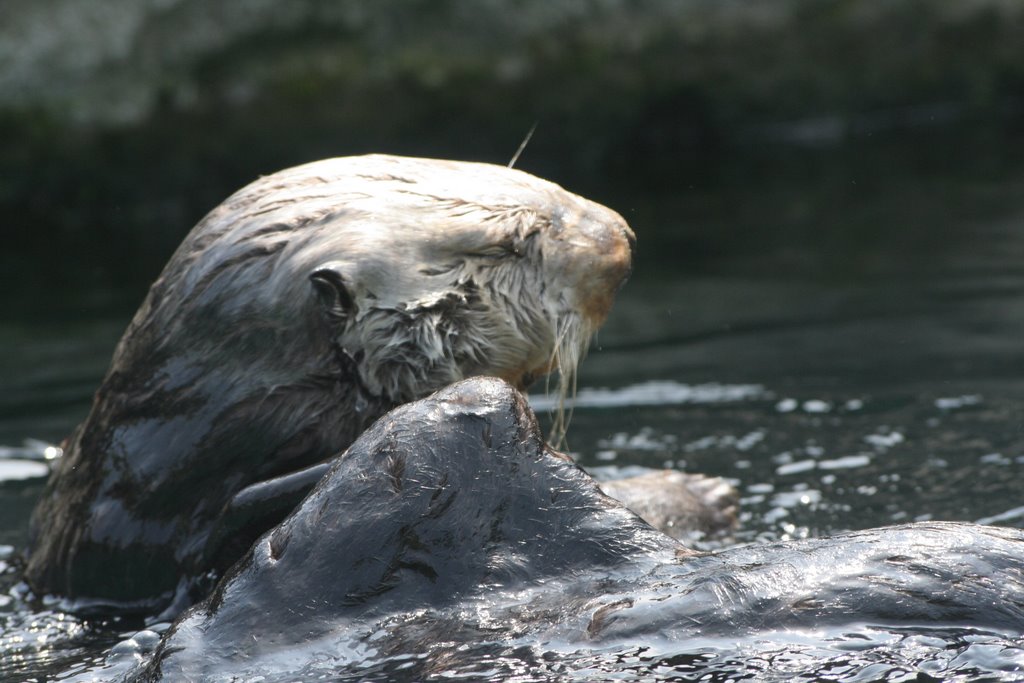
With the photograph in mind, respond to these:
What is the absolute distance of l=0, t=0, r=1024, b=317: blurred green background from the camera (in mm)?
7312

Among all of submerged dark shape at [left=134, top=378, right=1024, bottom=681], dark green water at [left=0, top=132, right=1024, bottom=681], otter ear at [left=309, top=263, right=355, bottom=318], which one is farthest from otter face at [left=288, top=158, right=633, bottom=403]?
dark green water at [left=0, top=132, right=1024, bottom=681]

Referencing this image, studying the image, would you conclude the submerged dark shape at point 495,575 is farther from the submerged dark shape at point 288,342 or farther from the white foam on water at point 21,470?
the white foam on water at point 21,470

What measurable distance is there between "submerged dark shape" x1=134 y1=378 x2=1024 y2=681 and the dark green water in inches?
2.4

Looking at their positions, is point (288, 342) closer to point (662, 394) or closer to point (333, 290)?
point (333, 290)

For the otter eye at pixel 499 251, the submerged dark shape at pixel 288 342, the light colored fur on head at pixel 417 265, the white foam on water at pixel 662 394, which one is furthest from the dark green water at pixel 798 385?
the otter eye at pixel 499 251

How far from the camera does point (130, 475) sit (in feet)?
9.46

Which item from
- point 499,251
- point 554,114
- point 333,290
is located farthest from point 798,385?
point 554,114

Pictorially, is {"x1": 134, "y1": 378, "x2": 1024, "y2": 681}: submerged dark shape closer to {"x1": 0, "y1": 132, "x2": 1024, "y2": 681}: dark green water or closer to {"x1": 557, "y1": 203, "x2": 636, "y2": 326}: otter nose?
{"x1": 0, "y1": 132, "x2": 1024, "y2": 681}: dark green water

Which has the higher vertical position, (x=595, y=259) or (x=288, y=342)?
(x=595, y=259)

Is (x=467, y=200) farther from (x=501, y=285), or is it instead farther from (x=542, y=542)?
(x=542, y=542)

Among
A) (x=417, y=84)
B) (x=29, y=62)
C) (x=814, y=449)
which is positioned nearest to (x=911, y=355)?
(x=814, y=449)

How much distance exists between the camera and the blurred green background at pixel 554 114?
731 cm

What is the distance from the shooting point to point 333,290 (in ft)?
9.07

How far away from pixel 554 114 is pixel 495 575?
674 centimetres
